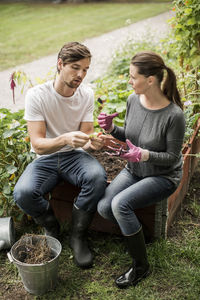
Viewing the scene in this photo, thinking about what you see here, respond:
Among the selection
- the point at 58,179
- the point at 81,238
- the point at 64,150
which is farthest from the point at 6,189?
the point at 81,238

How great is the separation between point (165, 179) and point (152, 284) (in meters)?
0.63

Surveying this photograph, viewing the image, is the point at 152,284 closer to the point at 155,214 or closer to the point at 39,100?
the point at 155,214

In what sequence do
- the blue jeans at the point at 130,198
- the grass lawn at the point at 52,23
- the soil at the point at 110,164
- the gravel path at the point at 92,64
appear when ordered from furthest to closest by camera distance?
the grass lawn at the point at 52,23
the gravel path at the point at 92,64
the soil at the point at 110,164
the blue jeans at the point at 130,198

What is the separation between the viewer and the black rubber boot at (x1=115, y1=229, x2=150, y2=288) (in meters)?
2.16

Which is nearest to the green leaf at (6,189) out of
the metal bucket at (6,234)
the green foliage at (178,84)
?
the metal bucket at (6,234)

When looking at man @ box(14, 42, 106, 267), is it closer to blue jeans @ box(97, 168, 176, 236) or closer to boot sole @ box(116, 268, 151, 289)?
blue jeans @ box(97, 168, 176, 236)

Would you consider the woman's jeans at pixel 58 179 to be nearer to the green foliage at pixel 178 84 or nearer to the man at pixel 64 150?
the man at pixel 64 150

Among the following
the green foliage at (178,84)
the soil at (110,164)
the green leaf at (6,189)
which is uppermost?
the green foliage at (178,84)

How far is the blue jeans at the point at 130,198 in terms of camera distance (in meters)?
2.15

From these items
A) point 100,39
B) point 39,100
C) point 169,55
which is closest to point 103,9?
point 100,39

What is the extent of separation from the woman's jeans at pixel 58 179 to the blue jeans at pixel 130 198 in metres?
0.09

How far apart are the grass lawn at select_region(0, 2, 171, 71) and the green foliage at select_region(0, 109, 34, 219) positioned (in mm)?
4189

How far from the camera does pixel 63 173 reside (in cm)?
246

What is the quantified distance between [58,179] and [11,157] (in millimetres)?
451
